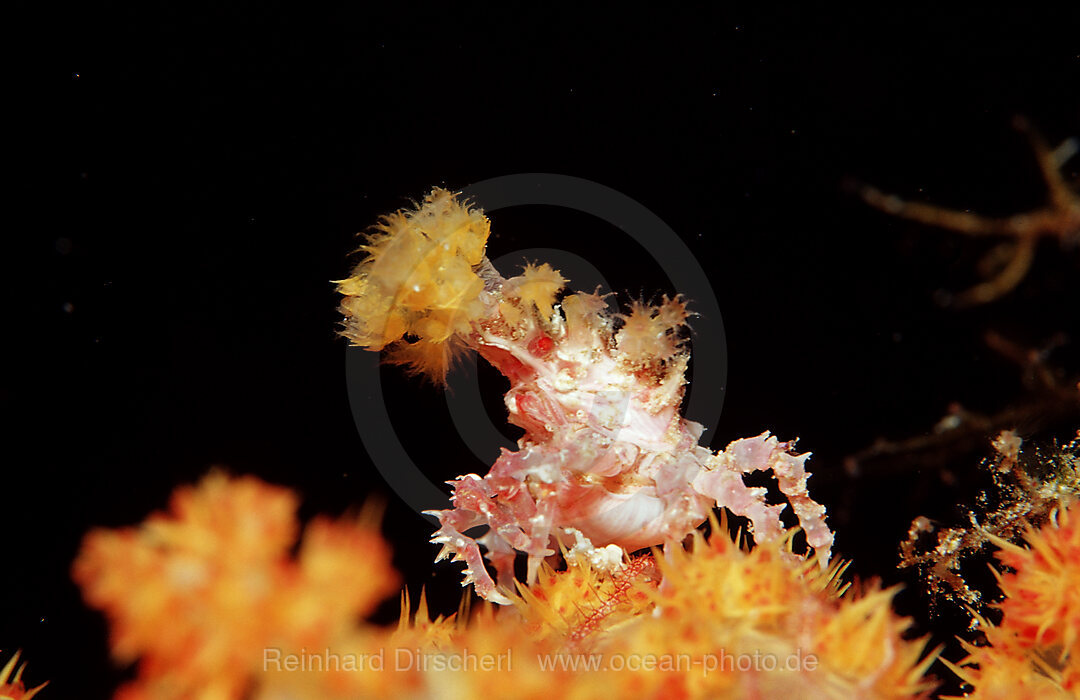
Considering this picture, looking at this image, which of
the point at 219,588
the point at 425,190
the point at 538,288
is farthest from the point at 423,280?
the point at 219,588

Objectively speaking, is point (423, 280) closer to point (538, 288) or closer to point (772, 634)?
point (538, 288)

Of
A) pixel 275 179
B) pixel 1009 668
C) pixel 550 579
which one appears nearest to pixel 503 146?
pixel 275 179

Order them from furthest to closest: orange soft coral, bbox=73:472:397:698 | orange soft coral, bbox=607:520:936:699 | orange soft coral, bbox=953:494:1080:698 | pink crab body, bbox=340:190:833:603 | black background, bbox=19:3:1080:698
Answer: black background, bbox=19:3:1080:698
pink crab body, bbox=340:190:833:603
orange soft coral, bbox=953:494:1080:698
orange soft coral, bbox=607:520:936:699
orange soft coral, bbox=73:472:397:698

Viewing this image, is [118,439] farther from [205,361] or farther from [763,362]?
[763,362]

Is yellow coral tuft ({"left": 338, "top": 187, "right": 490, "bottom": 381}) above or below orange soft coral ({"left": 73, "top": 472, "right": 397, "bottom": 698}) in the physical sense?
above

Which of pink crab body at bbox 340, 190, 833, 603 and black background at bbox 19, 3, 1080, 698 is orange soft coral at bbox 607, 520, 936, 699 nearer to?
pink crab body at bbox 340, 190, 833, 603

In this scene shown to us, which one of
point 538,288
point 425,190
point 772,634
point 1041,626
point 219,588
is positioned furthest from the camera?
point 425,190

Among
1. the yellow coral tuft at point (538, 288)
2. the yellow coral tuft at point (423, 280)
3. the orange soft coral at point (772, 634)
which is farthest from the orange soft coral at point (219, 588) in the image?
the yellow coral tuft at point (538, 288)

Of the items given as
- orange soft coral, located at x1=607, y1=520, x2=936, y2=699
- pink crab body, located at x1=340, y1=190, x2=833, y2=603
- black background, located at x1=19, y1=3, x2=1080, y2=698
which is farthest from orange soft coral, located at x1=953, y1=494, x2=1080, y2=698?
black background, located at x1=19, y1=3, x2=1080, y2=698
